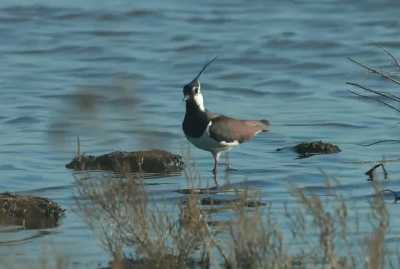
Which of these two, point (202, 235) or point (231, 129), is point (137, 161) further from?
point (202, 235)

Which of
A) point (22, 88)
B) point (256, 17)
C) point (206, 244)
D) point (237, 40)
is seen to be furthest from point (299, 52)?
point (206, 244)

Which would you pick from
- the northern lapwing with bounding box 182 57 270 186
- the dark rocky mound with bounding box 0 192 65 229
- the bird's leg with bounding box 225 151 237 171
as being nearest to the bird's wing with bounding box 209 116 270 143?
the northern lapwing with bounding box 182 57 270 186

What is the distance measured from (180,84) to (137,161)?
609 centimetres

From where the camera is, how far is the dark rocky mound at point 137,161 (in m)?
11.5

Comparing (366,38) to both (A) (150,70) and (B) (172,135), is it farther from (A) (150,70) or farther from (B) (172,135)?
(B) (172,135)

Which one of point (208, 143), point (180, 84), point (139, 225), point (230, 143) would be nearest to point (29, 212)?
point (139, 225)

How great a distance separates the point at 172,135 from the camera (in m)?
13.7

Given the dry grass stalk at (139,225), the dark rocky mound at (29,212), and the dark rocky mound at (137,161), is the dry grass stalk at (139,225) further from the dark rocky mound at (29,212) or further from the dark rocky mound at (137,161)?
the dark rocky mound at (137,161)

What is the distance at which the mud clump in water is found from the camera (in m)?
12.6

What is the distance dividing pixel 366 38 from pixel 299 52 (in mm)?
1541

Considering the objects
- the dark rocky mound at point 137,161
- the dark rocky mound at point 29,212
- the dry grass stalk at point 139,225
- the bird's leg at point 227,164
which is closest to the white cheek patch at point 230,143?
the bird's leg at point 227,164

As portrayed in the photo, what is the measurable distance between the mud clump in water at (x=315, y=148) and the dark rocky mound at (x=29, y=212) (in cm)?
→ 359

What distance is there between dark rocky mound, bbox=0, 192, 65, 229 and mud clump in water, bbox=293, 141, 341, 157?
3.59 m

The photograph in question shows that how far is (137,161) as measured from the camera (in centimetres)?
1159
